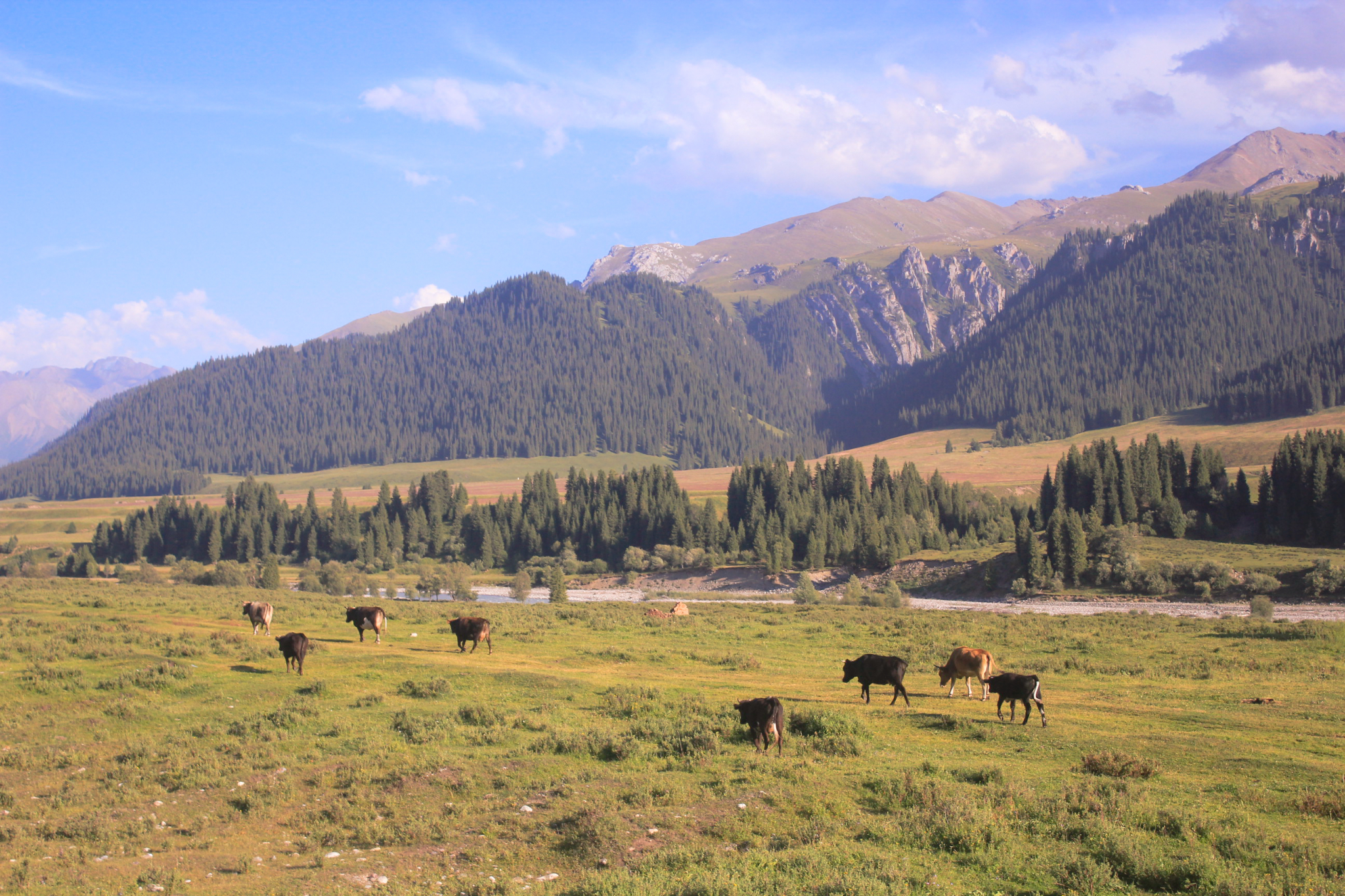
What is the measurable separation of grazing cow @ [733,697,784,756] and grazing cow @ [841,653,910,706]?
6.23 metres

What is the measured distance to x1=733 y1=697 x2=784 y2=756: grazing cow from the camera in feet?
63.0

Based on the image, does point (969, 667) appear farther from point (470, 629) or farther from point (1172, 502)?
point (1172, 502)

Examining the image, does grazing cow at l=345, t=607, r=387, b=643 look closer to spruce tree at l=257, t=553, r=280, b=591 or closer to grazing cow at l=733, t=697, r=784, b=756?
grazing cow at l=733, t=697, r=784, b=756

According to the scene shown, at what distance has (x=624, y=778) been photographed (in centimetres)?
1722

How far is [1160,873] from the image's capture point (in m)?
11.7

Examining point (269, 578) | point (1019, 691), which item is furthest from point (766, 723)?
point (269, 578)

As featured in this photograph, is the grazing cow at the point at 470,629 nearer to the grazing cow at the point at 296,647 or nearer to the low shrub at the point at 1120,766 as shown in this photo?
the grazing cow at the point at 296,647

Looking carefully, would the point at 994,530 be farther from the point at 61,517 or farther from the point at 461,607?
the point at 61,517

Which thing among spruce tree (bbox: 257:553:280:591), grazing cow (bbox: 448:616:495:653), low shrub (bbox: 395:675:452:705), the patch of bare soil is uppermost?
grazing cow (bbox: 448:616:495:653)

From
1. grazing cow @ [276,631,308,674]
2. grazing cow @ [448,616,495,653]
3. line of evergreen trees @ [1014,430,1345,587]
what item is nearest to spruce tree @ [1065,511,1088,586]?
line of evergreen trees @ [1014,430,1345,587]

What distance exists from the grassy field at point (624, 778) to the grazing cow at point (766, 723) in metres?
0.41

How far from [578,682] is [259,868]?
14504 mm

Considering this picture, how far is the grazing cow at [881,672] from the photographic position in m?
→ 24.8

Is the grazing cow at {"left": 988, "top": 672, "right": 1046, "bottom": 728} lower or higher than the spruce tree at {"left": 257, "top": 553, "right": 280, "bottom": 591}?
higher
